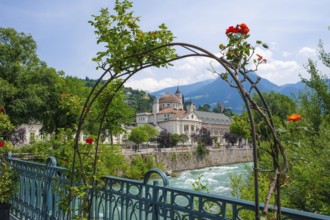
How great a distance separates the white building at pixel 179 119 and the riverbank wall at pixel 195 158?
23.0 metres

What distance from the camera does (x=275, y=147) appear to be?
204 centimetres

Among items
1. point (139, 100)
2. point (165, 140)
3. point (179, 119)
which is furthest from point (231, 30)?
point (139, 100)

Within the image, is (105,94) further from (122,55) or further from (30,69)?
(30,69)

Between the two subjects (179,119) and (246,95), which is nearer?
→ (246,95)

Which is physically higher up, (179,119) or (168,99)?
(168,99)

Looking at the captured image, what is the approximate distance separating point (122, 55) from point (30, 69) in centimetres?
2646

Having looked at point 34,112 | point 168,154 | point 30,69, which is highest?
point 30,69

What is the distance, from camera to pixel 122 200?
316 centimetres

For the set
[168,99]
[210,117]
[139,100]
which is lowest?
[210,117]

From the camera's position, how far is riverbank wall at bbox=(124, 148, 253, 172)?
42.8m

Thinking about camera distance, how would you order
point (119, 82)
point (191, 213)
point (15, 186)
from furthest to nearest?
point (15, 186) → point (119, 82) → point (191, 213)

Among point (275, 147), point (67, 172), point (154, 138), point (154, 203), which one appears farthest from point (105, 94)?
point (154, 138)

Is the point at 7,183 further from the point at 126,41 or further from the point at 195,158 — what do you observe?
the point at 195,158

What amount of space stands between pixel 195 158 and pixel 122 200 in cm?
4532
